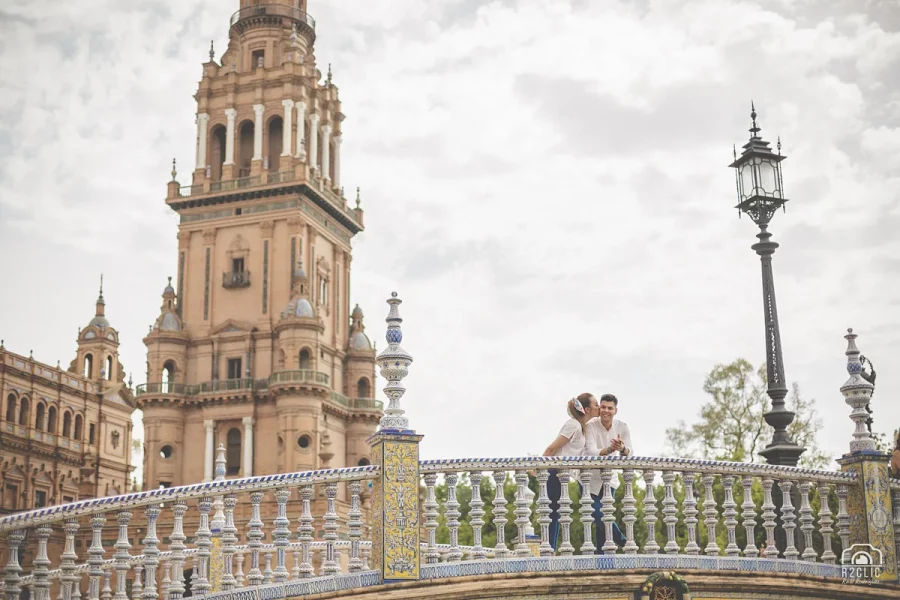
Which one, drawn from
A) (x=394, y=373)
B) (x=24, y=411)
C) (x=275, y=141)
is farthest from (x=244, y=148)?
(x=394, y=373)

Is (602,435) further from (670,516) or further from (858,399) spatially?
(858,399)

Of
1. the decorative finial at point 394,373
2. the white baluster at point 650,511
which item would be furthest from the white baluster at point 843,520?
the decorative finial at point 394,373

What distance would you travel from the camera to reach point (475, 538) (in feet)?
31.1

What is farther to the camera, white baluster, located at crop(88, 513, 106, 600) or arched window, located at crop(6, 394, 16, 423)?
arched window, located at crop(6, 394, 16, 423)

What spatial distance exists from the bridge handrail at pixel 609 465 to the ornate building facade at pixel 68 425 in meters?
44.8

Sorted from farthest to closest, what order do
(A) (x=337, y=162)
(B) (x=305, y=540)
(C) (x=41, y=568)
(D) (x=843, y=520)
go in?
(A) (x=337, y=162) → (D) (x=843, y=520) → (B) (x=305, y=540) → (C) (x=41, y=568)

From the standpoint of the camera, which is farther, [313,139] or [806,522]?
[313,139]

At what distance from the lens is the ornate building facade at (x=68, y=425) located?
167 ft

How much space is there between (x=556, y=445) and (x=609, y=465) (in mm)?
650

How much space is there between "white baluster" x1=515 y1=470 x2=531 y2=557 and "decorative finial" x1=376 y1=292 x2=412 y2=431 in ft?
3.59

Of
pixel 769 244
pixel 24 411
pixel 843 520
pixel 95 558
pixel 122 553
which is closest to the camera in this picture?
pixel 95 558

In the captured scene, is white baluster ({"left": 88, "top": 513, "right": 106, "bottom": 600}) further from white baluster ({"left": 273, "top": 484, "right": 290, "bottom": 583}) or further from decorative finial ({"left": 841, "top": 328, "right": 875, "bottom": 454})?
decorative finial ({"left": 841, "top": 328, "right": 875, "bottom": 454})

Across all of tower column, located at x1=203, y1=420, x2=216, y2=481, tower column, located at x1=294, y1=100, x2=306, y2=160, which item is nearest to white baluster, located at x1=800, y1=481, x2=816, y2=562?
tower column, located at x1=203, y1=420, x2=216, y2=481

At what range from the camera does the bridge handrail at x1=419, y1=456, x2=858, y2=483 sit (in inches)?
381
